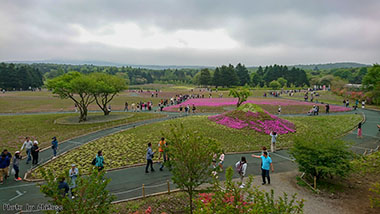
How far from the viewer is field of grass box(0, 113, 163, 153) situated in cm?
2317

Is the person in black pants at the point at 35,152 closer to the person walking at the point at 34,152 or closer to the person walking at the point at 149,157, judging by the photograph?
the person walking at the point at 34,152

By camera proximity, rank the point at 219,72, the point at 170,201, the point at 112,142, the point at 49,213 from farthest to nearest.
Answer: the point at 219,72 → the point at 112,142 → the point at 170,201 → the point at 49,213

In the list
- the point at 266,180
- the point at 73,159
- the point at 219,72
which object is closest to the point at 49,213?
the point at 266,180

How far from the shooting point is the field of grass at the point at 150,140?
55.9 ft

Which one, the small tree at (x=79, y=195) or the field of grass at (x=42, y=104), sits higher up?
the small tree at (x=79, y=195)

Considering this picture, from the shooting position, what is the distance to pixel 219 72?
107 metres

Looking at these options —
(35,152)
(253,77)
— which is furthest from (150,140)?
(253,77)

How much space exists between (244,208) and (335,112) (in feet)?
135

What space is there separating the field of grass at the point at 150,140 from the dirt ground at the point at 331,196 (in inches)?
118

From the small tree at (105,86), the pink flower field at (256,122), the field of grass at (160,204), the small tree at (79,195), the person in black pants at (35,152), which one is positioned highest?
the small tree at (105,86)

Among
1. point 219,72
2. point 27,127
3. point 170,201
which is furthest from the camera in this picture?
point 219,72

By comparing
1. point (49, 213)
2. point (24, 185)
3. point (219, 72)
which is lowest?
point (24, 185)

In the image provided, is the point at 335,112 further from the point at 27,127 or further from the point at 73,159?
the point at 27,127

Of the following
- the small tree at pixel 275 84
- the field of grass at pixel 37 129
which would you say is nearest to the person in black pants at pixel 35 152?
the field of grass at pixel 37 129
